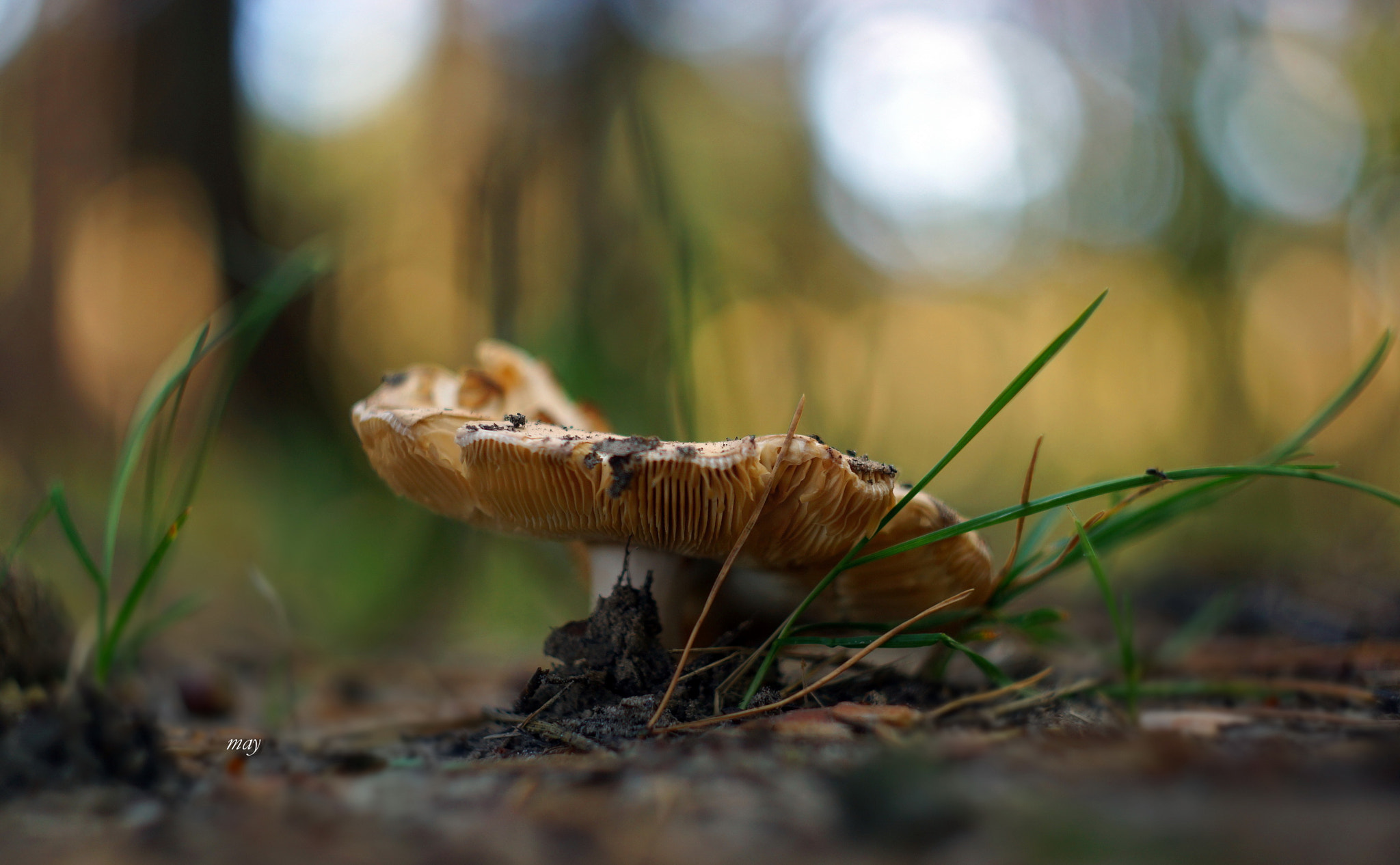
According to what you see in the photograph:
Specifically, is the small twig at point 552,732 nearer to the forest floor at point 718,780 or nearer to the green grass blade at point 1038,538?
the forest floor at point 718,780

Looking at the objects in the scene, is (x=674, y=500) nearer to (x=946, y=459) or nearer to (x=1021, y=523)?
(x=946, y=459)

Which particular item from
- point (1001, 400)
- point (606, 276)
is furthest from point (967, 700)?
point (606, 276)

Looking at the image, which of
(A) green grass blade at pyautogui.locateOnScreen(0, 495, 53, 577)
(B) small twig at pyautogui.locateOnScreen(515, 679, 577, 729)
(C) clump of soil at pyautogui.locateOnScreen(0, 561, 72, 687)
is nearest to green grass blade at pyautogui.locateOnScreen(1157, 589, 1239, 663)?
(B) small twig at pyautogui.locateOnScreen(515, 679, 577, 729)

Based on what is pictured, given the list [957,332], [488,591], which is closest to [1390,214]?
[957,332]

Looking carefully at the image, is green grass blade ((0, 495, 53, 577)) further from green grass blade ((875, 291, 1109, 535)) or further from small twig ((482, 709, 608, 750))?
green grass blade ((875, 291, 1109, 535))

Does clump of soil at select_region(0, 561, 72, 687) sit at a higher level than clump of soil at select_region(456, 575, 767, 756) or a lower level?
higher

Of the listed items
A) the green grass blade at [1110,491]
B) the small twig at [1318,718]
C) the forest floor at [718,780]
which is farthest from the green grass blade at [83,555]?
the small twig at [1318,718]
